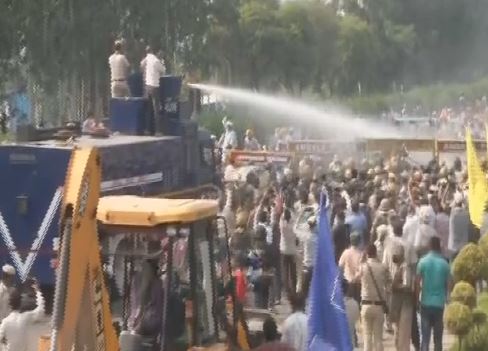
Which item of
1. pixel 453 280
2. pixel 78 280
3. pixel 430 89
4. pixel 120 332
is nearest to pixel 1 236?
pixel 453 280

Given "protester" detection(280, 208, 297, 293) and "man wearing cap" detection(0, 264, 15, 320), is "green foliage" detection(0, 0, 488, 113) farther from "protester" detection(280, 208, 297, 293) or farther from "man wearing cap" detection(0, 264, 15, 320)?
"man wearing cap" detection(0, 264, 15, 320)

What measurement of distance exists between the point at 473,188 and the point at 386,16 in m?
70.8

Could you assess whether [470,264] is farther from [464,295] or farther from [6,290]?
[6,290]

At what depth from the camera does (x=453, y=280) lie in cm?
1445

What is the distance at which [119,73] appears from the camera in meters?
19.1

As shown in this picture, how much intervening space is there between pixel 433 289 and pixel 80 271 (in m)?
6.51

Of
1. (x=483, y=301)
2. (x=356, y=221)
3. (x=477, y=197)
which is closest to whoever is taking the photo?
(x=483, y=301)

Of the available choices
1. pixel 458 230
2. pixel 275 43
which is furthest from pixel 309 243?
pixel 275 43

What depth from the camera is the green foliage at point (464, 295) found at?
12789 millimetres

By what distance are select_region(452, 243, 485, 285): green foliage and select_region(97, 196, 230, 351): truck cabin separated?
4.49 m

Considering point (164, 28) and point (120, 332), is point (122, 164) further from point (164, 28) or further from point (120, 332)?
point (164, 28)

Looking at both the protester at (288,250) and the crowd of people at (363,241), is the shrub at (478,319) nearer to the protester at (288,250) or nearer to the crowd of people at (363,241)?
the crowd of people at (363,241)

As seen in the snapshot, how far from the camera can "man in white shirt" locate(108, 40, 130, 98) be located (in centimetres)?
1906

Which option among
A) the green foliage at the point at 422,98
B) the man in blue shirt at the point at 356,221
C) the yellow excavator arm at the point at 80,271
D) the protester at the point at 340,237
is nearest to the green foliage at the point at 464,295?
the protester at the point at 340,237
